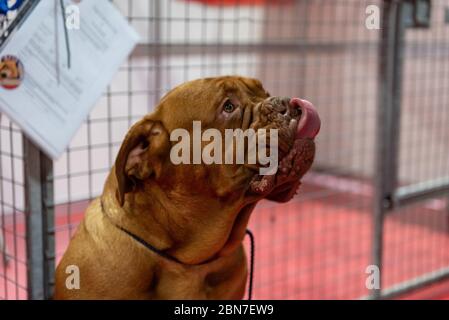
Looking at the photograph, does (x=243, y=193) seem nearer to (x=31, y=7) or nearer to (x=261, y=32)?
(x=31, y=7)

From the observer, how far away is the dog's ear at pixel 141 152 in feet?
3.84

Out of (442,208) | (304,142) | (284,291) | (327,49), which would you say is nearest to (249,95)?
(304,142)

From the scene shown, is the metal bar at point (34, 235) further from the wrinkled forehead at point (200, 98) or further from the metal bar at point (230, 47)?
the metal bar at point (230, 47)

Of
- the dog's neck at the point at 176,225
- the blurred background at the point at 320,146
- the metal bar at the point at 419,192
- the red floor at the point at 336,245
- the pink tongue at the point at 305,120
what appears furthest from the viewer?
the red floor at the point at 336,245

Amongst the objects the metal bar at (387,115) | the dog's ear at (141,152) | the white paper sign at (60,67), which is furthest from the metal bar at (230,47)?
the dog's ear at (141,152)

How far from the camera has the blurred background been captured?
1.54 m

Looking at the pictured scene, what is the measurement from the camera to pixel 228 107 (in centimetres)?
116

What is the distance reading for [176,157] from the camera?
117cm

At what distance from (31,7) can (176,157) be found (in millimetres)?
419

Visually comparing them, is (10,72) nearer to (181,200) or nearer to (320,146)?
(181,200)

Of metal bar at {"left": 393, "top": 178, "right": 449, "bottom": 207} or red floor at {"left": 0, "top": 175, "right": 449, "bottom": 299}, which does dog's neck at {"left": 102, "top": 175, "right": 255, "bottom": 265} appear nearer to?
red floor at {"left": 0, "top": 175, "right": 449, "bottom": 299}

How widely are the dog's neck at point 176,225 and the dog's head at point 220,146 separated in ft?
0.08

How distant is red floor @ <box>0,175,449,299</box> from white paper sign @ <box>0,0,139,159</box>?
384 millimetres

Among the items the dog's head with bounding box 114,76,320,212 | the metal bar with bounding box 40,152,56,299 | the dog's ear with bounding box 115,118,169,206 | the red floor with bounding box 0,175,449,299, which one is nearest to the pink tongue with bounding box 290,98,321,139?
the dog's head with bounding box 114,76,320,212
